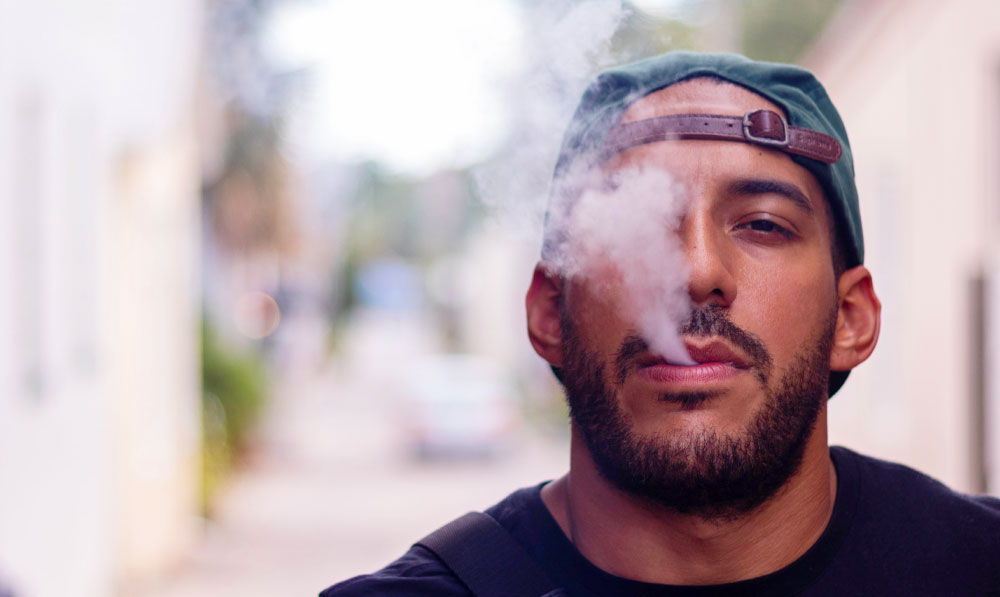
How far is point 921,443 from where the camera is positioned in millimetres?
7109

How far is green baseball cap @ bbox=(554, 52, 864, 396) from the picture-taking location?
1.67 m

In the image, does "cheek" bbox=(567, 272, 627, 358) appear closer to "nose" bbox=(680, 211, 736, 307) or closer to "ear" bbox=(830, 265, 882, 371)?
"nose" bbox=(680, 211, 736, 307)

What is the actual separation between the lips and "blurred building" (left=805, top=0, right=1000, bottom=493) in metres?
5.15

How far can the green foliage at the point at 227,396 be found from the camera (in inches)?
426

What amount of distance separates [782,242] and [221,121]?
1128 centimetres

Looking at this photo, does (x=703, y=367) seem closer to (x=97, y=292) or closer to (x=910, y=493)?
(x=910, y=493)

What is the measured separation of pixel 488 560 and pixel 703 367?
0.43m

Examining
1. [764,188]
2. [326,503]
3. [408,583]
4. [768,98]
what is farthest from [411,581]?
[326,503]

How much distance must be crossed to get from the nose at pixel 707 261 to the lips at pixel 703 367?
0.22 feet

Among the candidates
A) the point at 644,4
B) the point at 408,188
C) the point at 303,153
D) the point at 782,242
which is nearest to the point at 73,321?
the point at 644,4

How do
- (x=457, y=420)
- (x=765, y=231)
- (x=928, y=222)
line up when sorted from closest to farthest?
(x=765, y=231) → (x=928, y=222) → (x=457, y=420)

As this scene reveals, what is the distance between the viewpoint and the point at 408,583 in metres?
1.62

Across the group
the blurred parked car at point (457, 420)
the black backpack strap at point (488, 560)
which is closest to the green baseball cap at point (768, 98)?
the black backpack strap at point (488, 560)

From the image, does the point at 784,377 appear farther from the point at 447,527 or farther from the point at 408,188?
the point at 408,188
